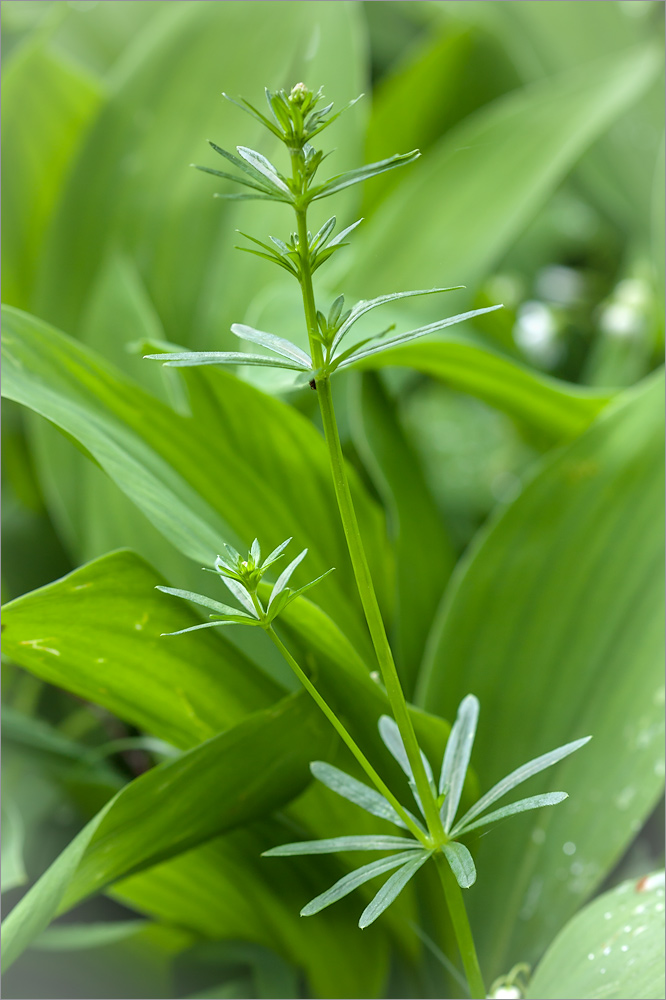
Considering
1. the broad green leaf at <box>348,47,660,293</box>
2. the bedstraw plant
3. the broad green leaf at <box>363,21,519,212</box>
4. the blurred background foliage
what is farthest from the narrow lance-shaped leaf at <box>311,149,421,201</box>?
the broad green leaf at <box>363,21,519,212</box>

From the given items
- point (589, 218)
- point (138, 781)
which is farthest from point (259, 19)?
point (138, 781)

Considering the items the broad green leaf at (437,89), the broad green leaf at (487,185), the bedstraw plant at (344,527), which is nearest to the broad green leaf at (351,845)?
the bedstraw plant at (344,527)

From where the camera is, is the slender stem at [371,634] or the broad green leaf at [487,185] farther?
the broad green leaf at [487,185]

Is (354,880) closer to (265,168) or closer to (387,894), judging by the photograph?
(387,894)

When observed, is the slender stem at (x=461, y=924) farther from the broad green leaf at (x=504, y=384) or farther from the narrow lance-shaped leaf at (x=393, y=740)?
the broad green leaf at (x=504, y=384)

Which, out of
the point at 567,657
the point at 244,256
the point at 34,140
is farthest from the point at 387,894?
the point at 34,140

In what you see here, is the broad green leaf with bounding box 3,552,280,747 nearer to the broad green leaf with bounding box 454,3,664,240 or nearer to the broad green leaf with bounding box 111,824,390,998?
the broad green leaf with bounding box 111,824,390,998
